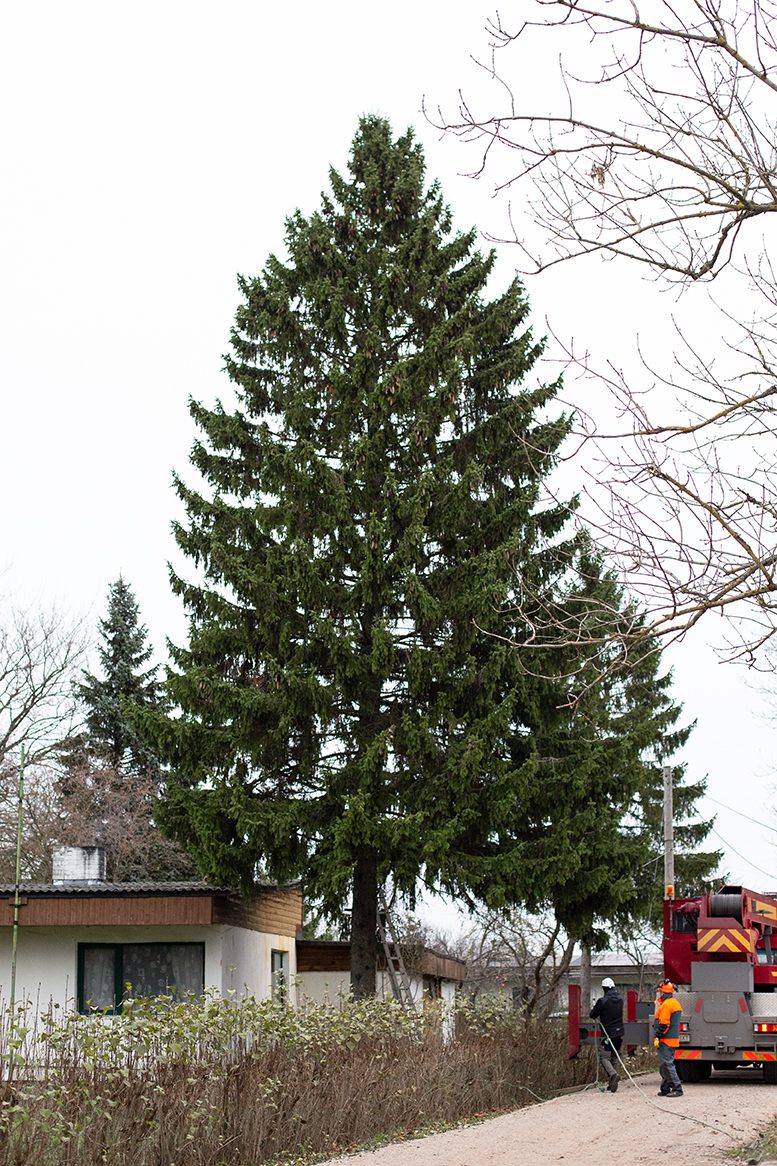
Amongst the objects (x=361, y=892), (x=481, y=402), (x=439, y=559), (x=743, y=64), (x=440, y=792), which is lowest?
(x=361, y=892)

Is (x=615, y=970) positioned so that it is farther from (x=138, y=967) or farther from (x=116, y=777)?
(x=138, y=967)

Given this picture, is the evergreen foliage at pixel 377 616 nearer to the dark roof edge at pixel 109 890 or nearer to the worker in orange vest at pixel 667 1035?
the dark roof edge at pixel 109 890

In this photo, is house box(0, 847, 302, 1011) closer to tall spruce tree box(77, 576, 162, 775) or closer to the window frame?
the window frame

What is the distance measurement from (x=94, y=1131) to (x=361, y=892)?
12.0m

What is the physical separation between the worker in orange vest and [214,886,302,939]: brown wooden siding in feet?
21.4

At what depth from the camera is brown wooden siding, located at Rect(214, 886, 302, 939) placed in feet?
72.1

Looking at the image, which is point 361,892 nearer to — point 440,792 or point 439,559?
point 440,792

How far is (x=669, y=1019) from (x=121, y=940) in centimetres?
824

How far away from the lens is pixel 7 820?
38.6 metres

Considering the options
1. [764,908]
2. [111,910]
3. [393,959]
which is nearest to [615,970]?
[393,959]

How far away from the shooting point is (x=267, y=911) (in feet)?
82.9

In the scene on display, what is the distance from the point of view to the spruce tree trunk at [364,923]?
22.7m

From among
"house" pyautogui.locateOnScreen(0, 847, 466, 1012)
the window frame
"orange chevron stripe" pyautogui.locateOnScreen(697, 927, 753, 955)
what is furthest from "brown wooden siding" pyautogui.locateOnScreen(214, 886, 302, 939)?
"orange chevron stripe" pyautogui.locateOnScreen(697, 927, 753, 955)

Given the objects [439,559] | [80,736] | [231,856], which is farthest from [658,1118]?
[80,736]
